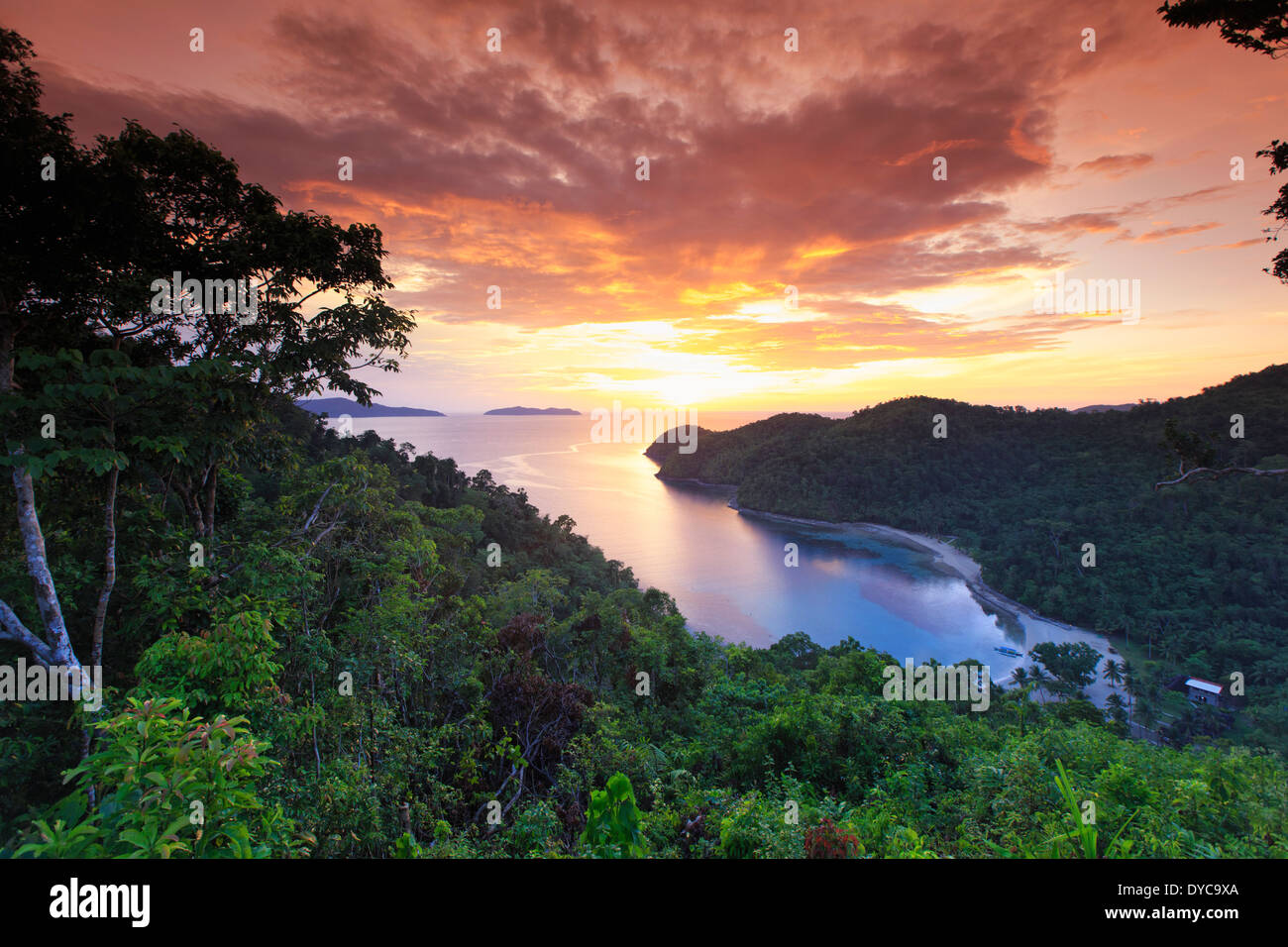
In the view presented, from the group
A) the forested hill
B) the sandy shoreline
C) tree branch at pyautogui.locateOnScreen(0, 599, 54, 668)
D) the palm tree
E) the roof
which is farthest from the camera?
the forested hill

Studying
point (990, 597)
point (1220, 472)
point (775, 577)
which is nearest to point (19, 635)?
point (1220, 472)

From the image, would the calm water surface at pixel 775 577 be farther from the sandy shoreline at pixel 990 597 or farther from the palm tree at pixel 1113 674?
the palm tree at pixel 1113 674

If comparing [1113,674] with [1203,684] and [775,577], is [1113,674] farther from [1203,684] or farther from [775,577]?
[775,577]

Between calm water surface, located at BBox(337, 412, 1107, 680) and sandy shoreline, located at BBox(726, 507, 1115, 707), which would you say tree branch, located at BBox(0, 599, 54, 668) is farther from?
sandy shoreline, located at BBox(726, 507, 1115, 707)

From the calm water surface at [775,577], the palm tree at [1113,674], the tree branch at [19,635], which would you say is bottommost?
the palm tree at [1113,674]

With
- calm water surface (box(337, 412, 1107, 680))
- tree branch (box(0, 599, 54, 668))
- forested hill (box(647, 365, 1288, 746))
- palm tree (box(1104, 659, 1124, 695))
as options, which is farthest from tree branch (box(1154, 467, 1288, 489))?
palm tree (box(1104, 659, 1124, 695))

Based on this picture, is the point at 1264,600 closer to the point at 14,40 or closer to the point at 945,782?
the point at 945,782

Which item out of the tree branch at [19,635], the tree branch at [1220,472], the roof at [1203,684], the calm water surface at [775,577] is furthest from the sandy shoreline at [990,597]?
the tree branch at [19,635]
